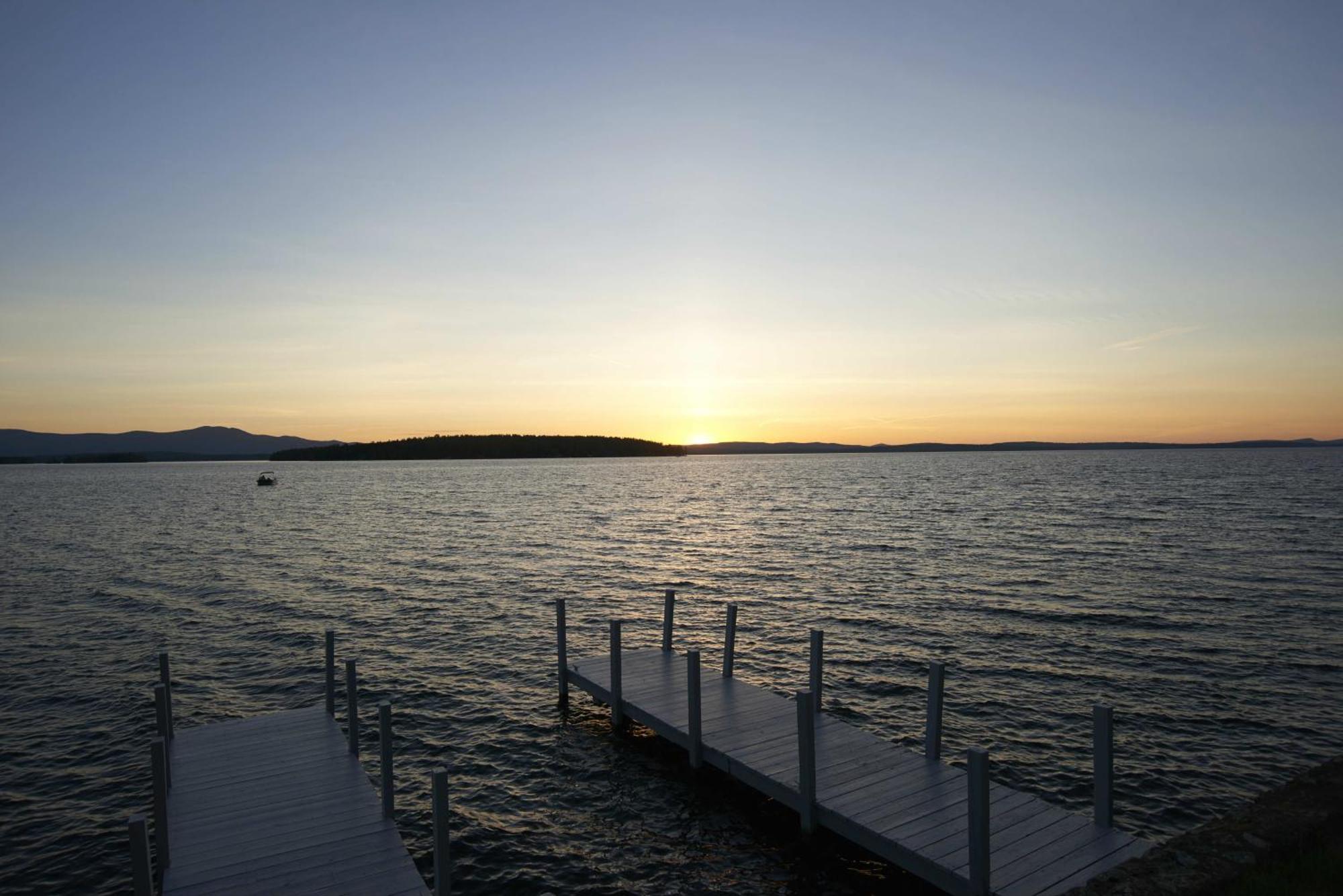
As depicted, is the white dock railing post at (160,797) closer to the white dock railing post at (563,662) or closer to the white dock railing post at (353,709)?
the white dock railing post at (353,709)

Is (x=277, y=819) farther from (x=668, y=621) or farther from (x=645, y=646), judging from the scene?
(x=645, y=646)

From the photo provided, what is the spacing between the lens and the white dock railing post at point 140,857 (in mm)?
7953

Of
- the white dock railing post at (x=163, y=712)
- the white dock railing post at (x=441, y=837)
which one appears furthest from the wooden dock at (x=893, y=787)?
the white dock railing post at (x=163, y=712)

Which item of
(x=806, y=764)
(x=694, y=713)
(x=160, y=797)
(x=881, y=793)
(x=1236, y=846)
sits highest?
(x=1236, y=846)

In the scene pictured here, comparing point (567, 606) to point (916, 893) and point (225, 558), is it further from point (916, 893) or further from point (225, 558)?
point (225, 558)

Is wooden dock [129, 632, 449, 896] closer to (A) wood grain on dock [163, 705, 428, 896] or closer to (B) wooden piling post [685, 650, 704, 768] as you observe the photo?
(A) wood grain on dock [163, 705, 428, 896]

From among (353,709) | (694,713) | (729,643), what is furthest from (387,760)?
(729,643)

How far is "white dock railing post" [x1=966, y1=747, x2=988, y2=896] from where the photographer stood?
9219 millimetres

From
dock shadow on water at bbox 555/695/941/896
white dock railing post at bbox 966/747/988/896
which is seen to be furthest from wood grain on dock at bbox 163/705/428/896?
white dock railing post at bbox 966/747/988/896

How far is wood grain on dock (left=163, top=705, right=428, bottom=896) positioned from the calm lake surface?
1.55m

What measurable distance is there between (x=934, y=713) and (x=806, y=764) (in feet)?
9.31

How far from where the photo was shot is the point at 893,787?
1182cm

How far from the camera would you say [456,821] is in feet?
45.1

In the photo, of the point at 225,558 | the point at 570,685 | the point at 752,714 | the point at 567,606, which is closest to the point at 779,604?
the point at 567,606
